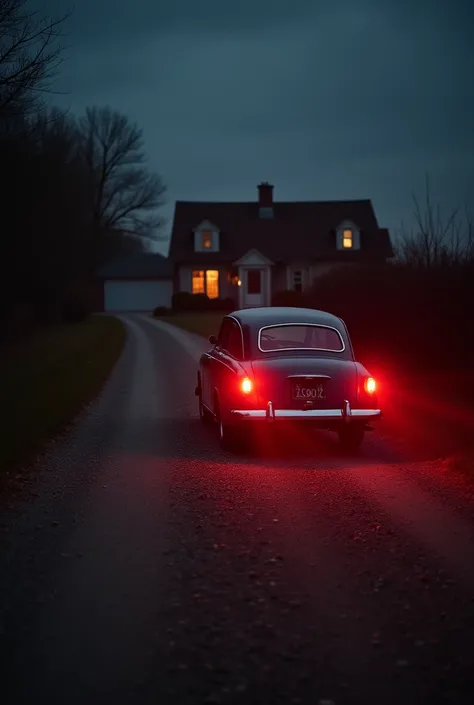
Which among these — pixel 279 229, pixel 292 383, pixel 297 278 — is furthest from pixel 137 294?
pixel 292 383

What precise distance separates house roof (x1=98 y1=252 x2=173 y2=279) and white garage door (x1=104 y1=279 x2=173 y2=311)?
592 millimetres

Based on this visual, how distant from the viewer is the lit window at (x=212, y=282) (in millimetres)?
59188

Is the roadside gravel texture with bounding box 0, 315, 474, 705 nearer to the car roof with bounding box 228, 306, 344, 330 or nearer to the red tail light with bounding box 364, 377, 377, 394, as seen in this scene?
the red tail light with bounding box 364, 377, 377, 394

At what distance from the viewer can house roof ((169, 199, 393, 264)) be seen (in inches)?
2306

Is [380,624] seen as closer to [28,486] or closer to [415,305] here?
[28,486]

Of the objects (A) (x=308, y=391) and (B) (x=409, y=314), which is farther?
(B) (x=409, y=314)

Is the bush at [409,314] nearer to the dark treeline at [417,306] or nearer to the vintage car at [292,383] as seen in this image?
the dark treeline at [417,306]

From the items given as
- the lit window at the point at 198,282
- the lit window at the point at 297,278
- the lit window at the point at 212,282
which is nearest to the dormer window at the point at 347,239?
the lit window at the point at 297,278

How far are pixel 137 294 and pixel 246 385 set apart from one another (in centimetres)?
6443

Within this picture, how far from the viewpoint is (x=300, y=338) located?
1180 cm

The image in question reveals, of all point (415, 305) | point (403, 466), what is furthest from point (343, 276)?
point (403, 466)

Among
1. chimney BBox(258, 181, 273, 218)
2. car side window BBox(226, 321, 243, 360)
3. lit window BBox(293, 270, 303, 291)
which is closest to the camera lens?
car side window BBox(226, 321, 243, 360)

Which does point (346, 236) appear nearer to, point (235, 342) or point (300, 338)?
point (300, 338)

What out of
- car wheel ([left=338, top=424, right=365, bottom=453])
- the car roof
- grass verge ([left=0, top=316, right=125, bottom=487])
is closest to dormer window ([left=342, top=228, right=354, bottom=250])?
grass verge ([left=0, top=316, right=125, bottom=487])
